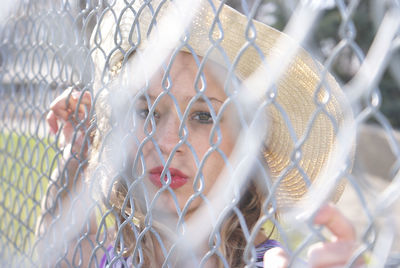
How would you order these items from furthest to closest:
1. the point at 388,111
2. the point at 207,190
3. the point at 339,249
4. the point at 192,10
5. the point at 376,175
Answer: the point at 388,111 < the point at 376,175 < the point at 207,190 < the point at 192,10 < the point at 339,249

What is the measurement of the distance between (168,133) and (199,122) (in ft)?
0.40

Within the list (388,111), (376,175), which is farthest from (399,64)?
(388,111)

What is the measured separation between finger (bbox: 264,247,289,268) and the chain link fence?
4 cm

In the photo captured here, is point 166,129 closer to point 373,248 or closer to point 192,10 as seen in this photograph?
point 192,10

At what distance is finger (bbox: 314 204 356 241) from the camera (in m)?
0.74

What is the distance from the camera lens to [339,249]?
0.76 m

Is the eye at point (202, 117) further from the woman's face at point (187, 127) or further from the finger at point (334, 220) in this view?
the finger at point (334, 220)

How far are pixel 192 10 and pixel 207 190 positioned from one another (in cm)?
69

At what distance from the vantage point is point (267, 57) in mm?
1316

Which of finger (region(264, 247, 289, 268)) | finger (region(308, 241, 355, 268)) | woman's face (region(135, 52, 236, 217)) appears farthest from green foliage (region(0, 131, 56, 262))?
finger (region(308, 241, 355, 268))

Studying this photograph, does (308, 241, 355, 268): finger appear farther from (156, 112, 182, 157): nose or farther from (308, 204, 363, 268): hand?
(156, 112, 182, 157): nose

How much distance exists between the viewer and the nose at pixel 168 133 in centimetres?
143

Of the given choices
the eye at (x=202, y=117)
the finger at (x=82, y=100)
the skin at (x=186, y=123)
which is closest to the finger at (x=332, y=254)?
the skin at (x=186, y=123)

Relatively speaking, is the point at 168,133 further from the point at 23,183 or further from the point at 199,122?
the point at 23,183
